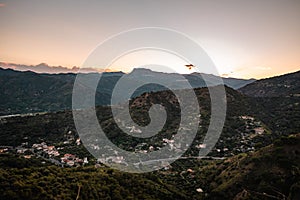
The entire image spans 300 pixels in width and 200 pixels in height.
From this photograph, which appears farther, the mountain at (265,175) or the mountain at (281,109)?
the mountain at (281,109)

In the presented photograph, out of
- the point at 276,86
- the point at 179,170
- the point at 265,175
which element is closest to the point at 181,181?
the point at 179,170

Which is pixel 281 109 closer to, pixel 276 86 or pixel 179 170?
pixel 276 86

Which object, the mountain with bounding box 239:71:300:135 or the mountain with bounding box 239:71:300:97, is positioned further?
the mountain with bounding box 239:71:300:97

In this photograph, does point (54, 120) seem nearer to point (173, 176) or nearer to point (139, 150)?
point (139, 150)

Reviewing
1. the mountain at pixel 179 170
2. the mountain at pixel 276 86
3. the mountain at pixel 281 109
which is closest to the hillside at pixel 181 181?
the mountain at pixel 179 170

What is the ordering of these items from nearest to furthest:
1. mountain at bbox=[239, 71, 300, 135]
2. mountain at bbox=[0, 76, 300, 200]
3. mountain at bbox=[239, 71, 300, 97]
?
mountain at bbox=[0, 76, 300, 200] → mountain at bbox=[239, 71, 300, 135] → mountain at bbox=[239, 71, 300, 97]

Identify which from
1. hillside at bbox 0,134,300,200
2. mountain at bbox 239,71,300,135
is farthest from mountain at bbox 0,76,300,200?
mountain at bbox 239,71,300,135

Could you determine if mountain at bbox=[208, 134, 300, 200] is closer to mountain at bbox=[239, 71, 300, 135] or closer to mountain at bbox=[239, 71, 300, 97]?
mountain at bbox=[239, 71, 300, 135]

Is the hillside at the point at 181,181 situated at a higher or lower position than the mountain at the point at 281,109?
lower

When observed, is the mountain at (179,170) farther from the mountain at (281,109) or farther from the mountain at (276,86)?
the mountain at (276,86)
